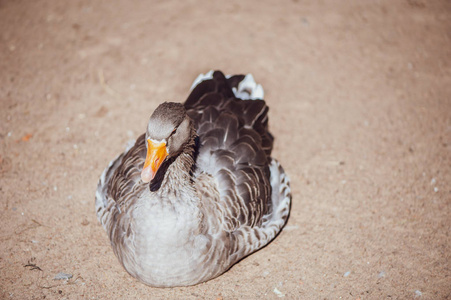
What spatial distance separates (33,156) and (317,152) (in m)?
4.06

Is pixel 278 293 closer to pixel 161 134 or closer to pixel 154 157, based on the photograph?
pixel 154 157

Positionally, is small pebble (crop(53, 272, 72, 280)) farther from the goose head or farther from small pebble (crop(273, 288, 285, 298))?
small pebble (crop(273, 288, 285, 298))

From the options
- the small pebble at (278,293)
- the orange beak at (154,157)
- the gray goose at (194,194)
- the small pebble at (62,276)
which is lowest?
the small pebble at (278,293)

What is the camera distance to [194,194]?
4.27 m

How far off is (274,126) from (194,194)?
8.94 ft

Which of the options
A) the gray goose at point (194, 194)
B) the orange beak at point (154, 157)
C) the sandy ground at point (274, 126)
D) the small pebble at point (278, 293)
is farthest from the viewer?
the sandy ground at point (274, 126)

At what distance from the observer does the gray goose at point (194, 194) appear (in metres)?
4.04

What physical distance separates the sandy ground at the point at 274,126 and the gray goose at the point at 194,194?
449mm

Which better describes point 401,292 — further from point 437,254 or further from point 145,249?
point 145,249

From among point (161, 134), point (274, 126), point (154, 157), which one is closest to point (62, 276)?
point (154, 157)

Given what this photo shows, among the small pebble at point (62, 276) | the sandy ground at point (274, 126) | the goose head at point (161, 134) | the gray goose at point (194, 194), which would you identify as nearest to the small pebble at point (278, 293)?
the sandy ground at point (274, 126)

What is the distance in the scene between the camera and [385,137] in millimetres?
6559

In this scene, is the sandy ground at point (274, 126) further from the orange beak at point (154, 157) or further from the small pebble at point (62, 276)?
the orange beak at point (154, 157)

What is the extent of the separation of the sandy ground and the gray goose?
0.45m
